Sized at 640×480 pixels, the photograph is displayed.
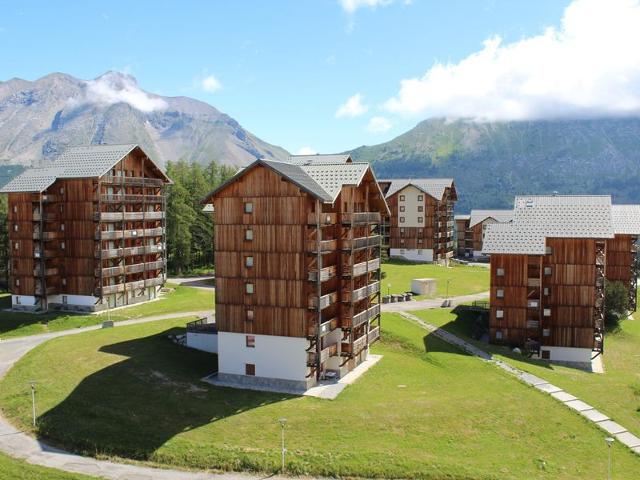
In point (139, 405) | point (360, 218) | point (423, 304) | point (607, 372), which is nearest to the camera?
point (139, 405)

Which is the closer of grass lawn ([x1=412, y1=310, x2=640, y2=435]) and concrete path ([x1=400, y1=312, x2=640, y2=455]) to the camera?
concrete path ([x1=400, y1=312, x2=640, y2=455])

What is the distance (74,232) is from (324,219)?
145 feet

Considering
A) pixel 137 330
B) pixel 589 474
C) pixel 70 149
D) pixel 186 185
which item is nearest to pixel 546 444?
pixel 589 474

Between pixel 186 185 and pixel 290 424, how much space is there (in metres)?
86.4

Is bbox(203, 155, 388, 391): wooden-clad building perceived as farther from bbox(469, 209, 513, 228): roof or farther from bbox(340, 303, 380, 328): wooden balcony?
bbox(469, 209, 513, 228): roof

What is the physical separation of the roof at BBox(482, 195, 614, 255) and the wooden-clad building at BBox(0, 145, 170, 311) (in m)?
47.5

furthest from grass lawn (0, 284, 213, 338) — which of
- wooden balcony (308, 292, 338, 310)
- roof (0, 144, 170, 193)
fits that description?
wooden balcony (308, 292, 338, 310)

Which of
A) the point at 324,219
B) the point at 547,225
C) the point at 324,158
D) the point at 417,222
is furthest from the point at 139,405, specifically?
the point at 417,222

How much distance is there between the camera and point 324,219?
2046 inches

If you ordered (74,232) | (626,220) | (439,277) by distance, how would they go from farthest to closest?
(439,277) → (626,220) → (74,232)

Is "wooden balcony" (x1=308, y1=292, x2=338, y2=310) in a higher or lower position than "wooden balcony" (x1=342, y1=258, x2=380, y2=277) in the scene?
lower

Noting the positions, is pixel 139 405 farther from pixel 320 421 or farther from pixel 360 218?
pixel 360 218

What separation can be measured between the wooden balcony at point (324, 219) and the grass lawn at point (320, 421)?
45.5ft

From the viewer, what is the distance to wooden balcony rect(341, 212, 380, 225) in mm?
55094
